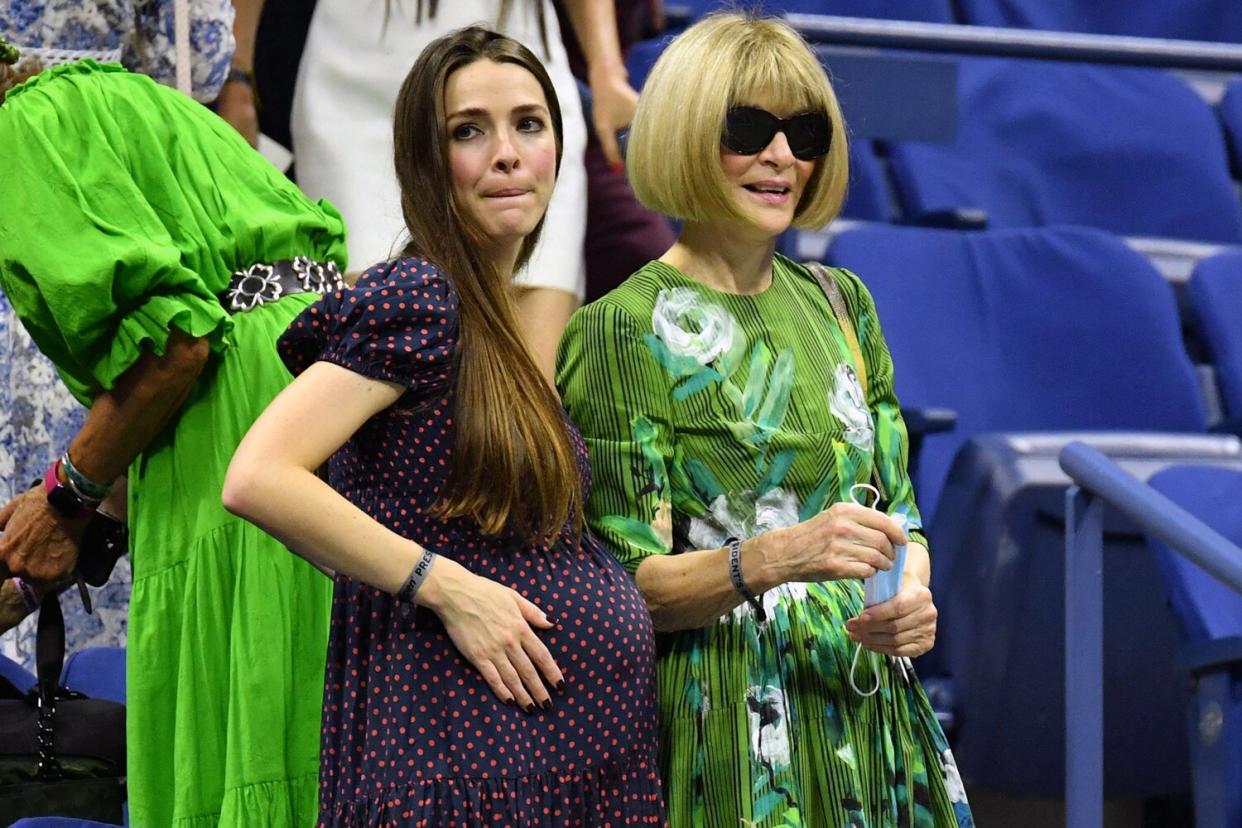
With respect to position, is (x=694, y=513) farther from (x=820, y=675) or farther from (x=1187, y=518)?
(x=1187, y=518)

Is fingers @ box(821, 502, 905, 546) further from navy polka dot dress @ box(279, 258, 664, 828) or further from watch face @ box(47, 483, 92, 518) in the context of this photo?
watch face @ box(47, 483, 92, 518)

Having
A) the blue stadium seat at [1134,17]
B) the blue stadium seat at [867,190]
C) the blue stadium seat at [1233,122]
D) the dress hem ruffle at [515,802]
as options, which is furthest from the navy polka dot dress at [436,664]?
the blue stadium seat at [1134,17]

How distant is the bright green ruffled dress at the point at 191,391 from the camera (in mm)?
2033

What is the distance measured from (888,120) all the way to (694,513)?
2.16m

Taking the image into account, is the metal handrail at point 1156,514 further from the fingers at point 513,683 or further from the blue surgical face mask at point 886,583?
the fingers at point 513,683

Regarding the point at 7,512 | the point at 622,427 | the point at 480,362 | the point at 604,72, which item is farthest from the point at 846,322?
the point at 604,72

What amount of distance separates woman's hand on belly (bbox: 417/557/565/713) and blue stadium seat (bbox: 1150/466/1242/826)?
1417 millimetres

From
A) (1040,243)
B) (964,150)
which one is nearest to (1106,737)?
(1040,243)

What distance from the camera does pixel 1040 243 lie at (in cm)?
408

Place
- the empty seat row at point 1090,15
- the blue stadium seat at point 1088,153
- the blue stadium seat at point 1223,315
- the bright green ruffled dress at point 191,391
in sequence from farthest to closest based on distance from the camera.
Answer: the empty seat row at point 1090,15, the blue stadium seat at point 1088,153, the blue stadium seat at point 1223,315, the bright green ruffled dress at point 191,391

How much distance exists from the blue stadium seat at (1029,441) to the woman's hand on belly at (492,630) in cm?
155

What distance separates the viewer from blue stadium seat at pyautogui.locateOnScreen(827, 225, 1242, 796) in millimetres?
3164

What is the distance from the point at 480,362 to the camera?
181cm

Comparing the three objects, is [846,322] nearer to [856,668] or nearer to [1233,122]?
[856,668]
